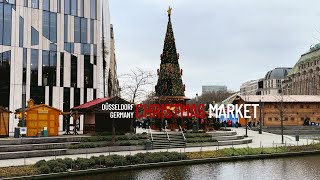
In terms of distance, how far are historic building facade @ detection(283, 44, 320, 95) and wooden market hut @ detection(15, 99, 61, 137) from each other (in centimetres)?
9948

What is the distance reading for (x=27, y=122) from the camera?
128 feet

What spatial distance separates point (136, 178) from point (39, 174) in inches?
223

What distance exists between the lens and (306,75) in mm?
138375

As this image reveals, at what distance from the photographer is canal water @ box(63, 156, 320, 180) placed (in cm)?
2406

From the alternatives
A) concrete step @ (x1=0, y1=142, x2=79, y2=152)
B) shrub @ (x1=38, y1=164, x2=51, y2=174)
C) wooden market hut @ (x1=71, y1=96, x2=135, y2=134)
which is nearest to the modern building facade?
wooden market hut @ (x1=71, y1=96, x2=135, y2=134)

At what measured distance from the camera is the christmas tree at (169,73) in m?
48.4

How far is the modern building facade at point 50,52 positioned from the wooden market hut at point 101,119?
46.2 ft

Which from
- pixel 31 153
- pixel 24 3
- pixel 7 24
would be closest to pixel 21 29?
pixel 7 24

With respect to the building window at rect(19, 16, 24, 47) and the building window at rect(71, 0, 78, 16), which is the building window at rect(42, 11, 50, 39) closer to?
the building window at rect(19, 16, 24, 47)

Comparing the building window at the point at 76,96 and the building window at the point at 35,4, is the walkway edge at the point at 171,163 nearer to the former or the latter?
the building window at the point at 76,96

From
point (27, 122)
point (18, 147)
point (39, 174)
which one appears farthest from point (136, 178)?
point (27, 122)

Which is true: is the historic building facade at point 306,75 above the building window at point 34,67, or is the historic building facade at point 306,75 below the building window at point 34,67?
above

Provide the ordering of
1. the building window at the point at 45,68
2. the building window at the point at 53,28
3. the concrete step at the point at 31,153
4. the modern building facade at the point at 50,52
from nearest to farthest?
the concrete step at the point at 31,153
the modern building facade at the point at 50,52
the building window at the point at 45,68
the building window at the point at 53,28

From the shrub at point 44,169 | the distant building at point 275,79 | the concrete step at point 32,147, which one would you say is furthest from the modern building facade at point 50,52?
the distant building at point 275,79
